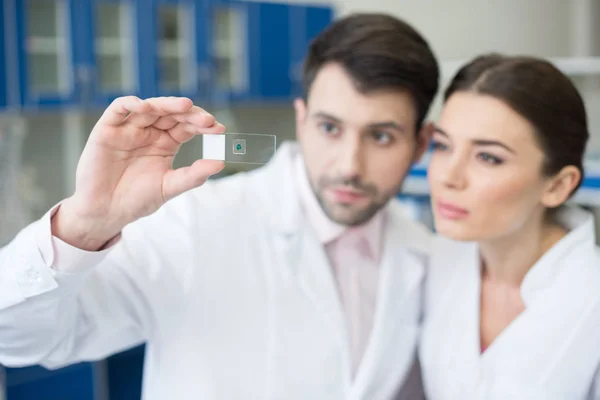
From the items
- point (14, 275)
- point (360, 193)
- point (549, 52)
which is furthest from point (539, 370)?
point (549, 52)

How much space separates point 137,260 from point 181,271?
0.07 metres

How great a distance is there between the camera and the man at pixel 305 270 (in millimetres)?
965

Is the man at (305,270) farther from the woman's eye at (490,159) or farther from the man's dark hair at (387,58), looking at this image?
the woman's eye at (490,159)

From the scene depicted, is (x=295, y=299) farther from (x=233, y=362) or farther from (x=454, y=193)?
(x=454, y=193)

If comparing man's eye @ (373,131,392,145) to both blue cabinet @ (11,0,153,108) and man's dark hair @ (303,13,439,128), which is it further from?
blue cabinet @ (11,0,153,108)

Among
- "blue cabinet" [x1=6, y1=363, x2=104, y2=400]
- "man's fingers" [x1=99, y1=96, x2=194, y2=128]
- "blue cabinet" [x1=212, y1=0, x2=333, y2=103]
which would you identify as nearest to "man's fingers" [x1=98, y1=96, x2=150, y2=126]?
"man's fingers" [x1=99, y1=96, x2=194, y2=128]

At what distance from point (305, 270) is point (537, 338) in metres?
0.34

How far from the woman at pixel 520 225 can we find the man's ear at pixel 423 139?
10cm

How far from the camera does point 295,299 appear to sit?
1016mm

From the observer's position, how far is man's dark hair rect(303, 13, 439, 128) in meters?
0.97

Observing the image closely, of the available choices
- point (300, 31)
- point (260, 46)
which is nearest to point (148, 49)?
point (260, 46)

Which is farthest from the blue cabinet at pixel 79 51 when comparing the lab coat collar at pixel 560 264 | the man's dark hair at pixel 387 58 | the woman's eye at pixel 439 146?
the lab coat collar at pixel 560 264

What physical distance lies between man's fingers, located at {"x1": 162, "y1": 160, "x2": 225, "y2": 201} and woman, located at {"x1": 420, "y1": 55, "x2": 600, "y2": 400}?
281mm

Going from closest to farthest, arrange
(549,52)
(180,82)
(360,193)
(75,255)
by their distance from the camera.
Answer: (75,255) < (360,193) < (180,82) < (549,52)
